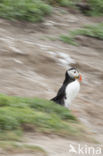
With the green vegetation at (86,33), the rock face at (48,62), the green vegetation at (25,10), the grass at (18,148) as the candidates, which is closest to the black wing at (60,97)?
the rock face at (48,62)

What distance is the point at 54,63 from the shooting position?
930 centimetres

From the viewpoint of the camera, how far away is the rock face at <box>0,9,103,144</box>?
25.8ft

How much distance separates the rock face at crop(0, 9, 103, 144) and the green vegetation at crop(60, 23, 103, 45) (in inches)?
5.2

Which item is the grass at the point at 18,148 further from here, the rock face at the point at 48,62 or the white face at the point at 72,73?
the white face at the point at 72,73

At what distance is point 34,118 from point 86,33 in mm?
5068

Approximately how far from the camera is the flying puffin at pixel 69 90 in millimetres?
7559

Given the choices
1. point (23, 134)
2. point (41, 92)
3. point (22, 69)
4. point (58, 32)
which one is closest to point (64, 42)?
point (58, 32)

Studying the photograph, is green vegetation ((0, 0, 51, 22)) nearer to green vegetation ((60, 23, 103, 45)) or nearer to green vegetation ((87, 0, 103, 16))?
green vegetation ((60, 23, 103, 45))

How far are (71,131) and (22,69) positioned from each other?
267 centimetres

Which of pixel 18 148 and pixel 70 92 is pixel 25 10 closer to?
pixel 70 92

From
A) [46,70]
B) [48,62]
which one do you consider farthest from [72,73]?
[48,62]

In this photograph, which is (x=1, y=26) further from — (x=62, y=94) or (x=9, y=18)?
(x=62, y=94)

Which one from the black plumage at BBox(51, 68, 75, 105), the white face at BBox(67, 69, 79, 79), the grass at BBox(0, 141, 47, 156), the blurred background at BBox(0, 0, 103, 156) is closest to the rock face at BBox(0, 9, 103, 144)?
the blurred background at BBox(0, 0, 103, 156)

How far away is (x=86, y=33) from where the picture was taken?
1088 cm
